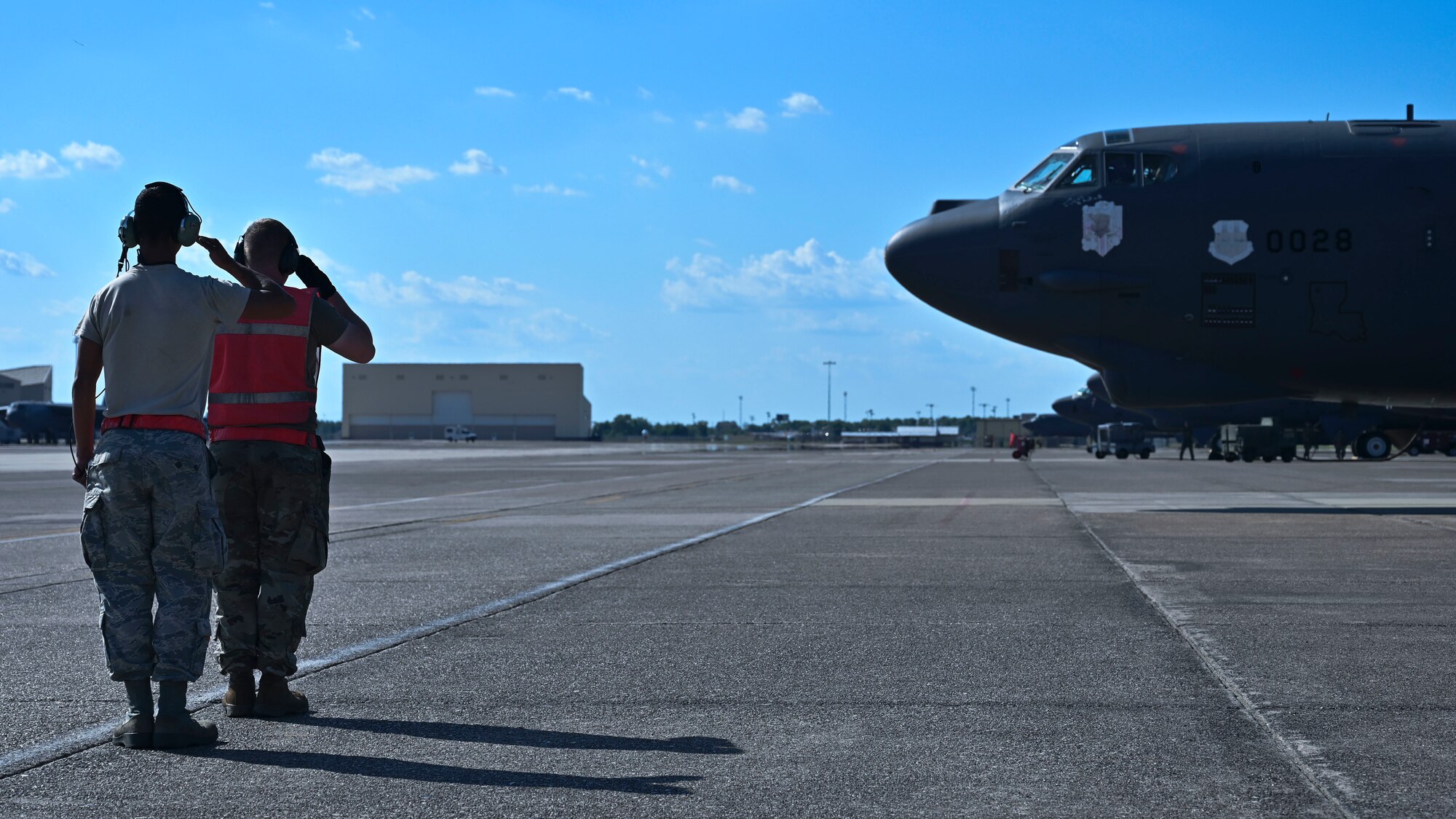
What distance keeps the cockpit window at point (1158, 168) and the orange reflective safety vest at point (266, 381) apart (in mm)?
14036

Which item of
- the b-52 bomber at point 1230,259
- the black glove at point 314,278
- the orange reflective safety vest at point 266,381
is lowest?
the orange reflective safety vest at point 266,381

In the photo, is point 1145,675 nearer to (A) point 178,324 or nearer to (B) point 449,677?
(B) point 449,677

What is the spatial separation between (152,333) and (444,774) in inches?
80.0

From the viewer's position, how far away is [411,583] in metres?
10.0

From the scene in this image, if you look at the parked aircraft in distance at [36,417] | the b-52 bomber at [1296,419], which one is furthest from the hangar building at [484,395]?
the b-52 bomber at [1296,419]

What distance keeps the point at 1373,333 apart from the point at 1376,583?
8.59m

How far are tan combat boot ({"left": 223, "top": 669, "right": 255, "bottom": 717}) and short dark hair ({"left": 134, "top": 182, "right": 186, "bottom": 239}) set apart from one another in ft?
6.05

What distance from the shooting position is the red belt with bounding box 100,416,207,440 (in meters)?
4.84

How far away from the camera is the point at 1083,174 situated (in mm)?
17547

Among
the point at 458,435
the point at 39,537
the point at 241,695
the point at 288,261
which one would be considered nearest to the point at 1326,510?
the point at 288,261

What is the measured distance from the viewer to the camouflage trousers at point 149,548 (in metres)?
4.77

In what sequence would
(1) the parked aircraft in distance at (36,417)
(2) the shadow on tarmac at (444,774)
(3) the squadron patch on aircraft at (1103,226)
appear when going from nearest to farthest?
(2) the shadow on tarmac at (444,774) → (3) the squadron patch on aircraft at (1103,226) → (1) the parked aircraft in distance at (36,417)

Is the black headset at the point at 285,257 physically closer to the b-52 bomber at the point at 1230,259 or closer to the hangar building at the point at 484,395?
the b-52 bomber at the point at 1230,259

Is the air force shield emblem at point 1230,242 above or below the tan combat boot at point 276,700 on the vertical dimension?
above
